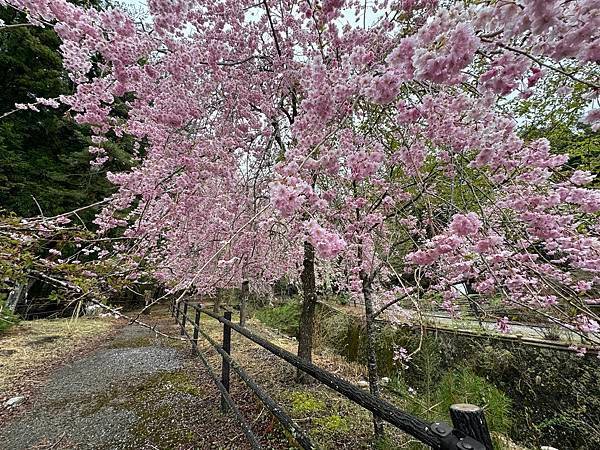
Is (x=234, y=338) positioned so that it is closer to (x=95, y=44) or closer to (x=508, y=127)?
(x=95, y=44)

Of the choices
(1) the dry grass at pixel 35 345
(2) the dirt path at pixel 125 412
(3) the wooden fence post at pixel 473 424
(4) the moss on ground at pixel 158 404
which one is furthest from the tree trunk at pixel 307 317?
(3) the wooden fence post at pixel 473 424

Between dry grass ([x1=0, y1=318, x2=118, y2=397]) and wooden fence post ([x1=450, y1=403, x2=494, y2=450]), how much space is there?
4819mm

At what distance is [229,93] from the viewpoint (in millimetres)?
3619

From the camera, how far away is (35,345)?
269 inches

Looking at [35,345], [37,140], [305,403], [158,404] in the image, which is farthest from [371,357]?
[37,140]

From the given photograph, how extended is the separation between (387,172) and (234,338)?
654 cm

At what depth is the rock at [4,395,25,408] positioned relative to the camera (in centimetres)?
397

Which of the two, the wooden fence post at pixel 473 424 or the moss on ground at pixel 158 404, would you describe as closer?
the wooden fence post at pixel 473 424

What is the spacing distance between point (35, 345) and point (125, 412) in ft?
17.0

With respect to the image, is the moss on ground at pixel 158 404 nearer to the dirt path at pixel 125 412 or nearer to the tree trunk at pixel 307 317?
the dirt path at pixel 125 412

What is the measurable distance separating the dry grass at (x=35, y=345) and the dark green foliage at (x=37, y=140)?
3255mm

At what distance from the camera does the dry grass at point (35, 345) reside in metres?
Result: 5.15

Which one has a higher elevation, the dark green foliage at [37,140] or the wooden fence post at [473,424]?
the dark green foliage at [37,140]

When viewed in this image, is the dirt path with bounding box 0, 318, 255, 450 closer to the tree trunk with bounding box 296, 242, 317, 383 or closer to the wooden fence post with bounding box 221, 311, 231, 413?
the wooden fence post with bounding box 221, 311, 231, 413
